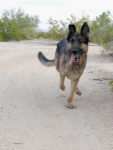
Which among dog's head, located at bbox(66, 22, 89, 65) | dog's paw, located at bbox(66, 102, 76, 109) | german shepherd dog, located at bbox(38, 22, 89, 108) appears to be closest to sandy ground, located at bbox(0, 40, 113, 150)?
dog's paw, located at bbox(66, 102, 76, 109)

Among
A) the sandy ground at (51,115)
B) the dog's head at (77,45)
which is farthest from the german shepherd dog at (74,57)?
the sandy ground at (51,115)

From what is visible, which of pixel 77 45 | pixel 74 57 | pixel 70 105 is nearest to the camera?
pixel 77 45

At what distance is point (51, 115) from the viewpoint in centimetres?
801

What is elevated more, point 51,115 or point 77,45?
point 77,45

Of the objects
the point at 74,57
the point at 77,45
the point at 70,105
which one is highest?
the point at 77,45

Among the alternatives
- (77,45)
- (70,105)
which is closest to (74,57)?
(77,45)

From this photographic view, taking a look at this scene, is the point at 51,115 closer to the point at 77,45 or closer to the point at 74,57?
the point at 74,57

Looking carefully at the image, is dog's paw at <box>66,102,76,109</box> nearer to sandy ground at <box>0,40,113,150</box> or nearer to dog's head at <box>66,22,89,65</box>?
sandy ground at <box>0,40,113,150</box>

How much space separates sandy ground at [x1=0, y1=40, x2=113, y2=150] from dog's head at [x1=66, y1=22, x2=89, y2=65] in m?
1.13

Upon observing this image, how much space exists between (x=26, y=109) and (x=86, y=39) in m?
1.91

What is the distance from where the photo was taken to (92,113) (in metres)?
8.34

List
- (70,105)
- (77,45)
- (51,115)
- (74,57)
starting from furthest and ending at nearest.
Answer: (70,105), (74,57), (77,45), (51,115)

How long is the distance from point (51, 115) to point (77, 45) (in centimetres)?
152

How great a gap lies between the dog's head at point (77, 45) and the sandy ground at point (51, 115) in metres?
1.13
